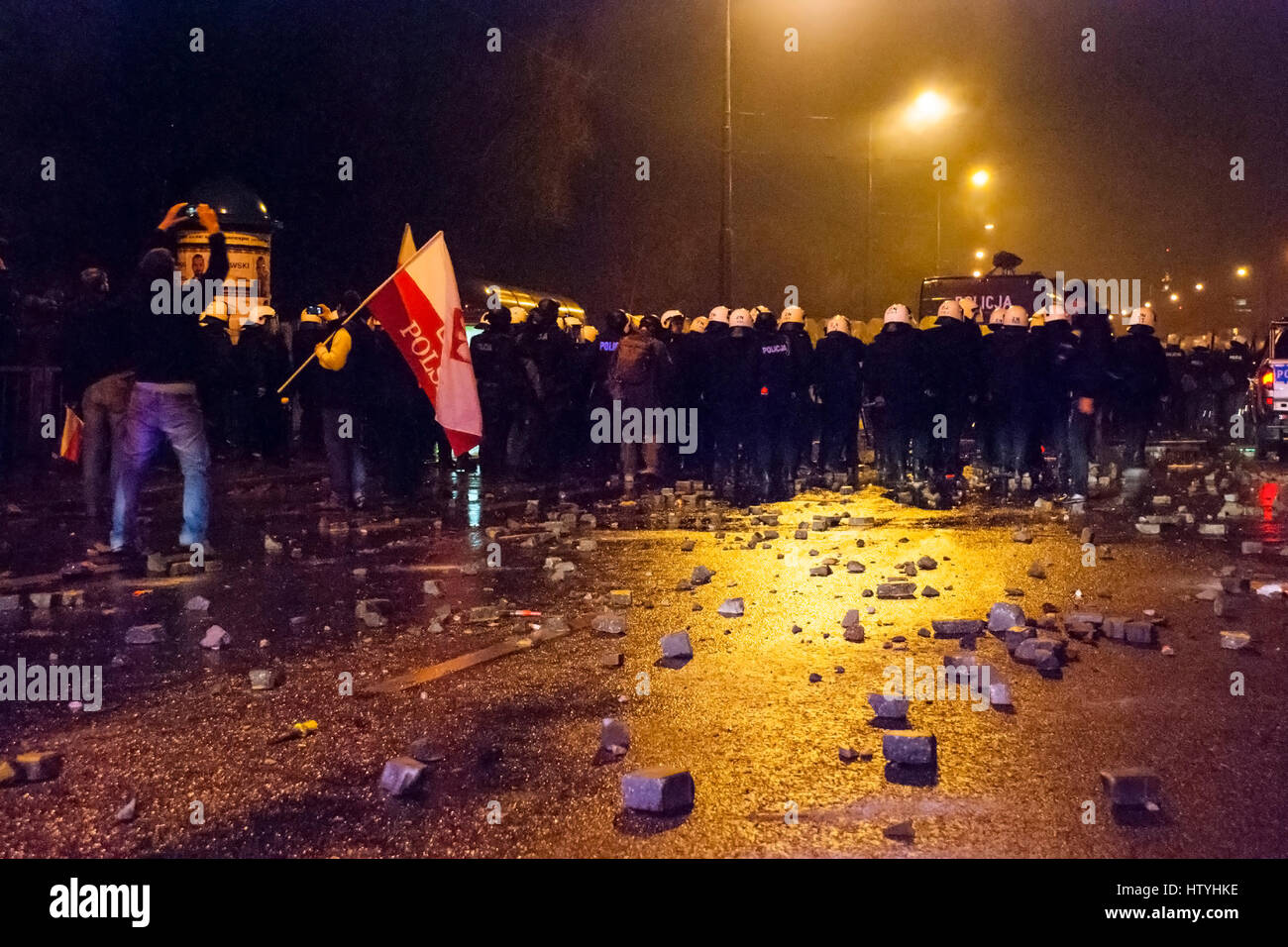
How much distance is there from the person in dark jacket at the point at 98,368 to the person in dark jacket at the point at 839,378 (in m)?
8.04

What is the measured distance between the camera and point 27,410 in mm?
14398

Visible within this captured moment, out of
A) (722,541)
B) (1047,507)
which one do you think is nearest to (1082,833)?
(722,541)

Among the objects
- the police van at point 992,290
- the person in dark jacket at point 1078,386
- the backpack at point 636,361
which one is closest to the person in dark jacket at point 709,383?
the backpack at point 636,361

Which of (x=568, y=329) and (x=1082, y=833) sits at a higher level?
Result: (x=568, y=329)

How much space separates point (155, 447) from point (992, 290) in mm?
20114

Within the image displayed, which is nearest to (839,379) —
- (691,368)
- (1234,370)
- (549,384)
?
(691,368)

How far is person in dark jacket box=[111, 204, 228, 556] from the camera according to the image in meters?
8.14

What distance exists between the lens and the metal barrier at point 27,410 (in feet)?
45.7

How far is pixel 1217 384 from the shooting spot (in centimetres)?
2216

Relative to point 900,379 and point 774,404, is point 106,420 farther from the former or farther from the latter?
point 900,379

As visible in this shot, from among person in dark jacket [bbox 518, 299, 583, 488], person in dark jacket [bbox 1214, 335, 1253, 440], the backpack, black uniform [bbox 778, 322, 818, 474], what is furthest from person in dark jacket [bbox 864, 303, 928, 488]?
person in dark jacket [bbox 1214, 335, 1253, 440]

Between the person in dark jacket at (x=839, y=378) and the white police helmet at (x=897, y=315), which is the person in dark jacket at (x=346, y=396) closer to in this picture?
the person in dark jacket at (x=839, y=378)
